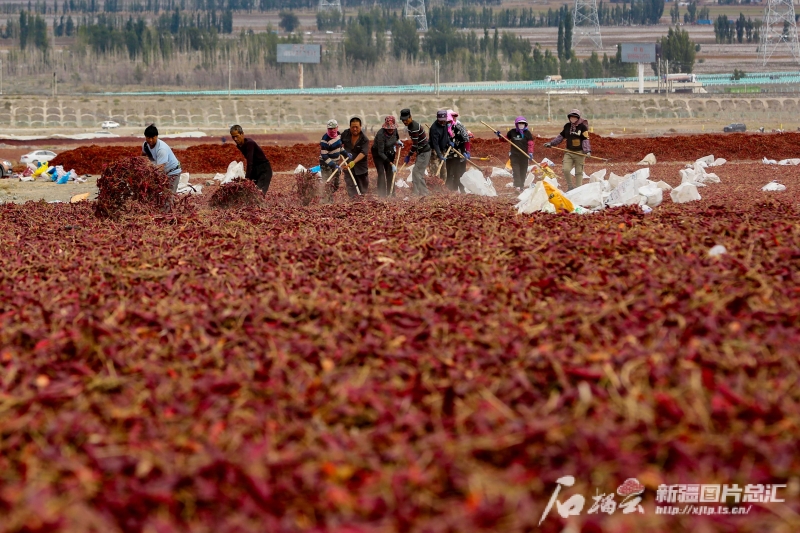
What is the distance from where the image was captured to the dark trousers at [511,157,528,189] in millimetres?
21953

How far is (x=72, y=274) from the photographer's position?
783cm

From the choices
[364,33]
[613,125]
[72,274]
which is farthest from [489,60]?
[72,274]

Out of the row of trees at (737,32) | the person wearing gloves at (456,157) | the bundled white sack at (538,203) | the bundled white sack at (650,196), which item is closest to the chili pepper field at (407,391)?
the bundled white sack at (538,203)

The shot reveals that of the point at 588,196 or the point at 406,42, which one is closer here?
the point at 588,196

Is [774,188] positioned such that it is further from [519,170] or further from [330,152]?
[330,152]

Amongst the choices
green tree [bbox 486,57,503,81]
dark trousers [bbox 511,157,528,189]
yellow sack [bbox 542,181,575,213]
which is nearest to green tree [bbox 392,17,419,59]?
green tree [bbox 486,57,503,81]

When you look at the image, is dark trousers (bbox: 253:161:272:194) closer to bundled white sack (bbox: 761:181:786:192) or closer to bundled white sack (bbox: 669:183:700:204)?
bundled white sack (bbox: 669:183:700:204)

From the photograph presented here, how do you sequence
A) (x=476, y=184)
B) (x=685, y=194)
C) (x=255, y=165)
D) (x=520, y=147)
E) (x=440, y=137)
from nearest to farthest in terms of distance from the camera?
1. (x=685, y=194)
2. (x=255, y=165)
3. (x=440, y=137)
4. (x=476, y=184)
5. (x=520, y=147)

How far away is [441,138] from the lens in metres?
19.9

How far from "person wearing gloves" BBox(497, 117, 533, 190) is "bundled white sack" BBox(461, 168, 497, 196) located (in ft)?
4.69

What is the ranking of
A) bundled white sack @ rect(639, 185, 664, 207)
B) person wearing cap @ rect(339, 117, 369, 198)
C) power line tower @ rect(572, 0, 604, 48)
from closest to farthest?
1. bundled white sack @ rect(639, 185, 664, 207)
2. person wearing cap @ rect(339, 117, 369, 198)
3. power line tower @ rect(572, 0, 604, 48)

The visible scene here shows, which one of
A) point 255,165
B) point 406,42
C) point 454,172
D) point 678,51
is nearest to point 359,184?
point 454,172

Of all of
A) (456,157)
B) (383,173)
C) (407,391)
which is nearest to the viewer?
(407,391)

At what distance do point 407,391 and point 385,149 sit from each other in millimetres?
14147
